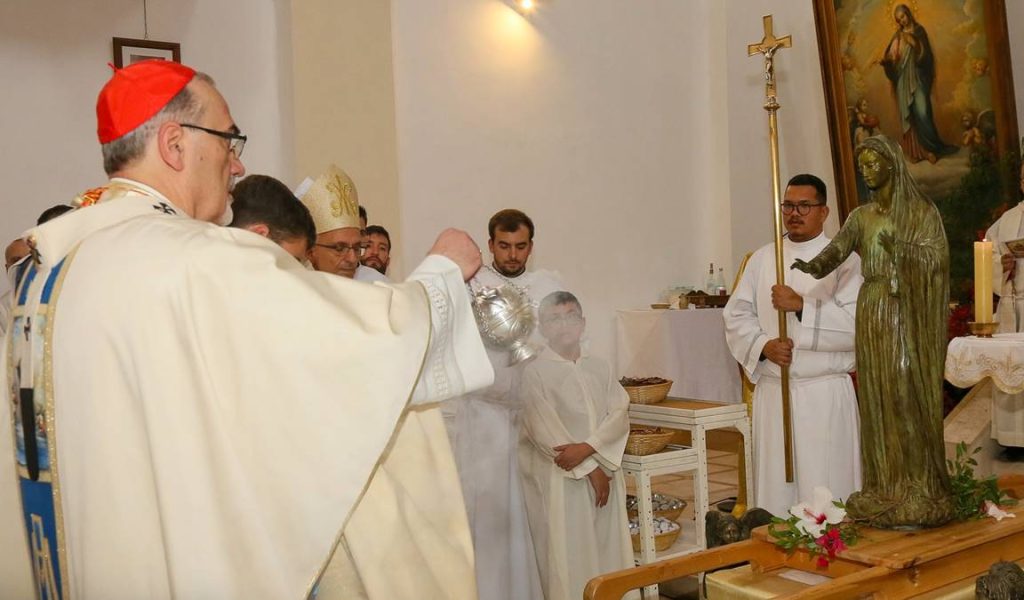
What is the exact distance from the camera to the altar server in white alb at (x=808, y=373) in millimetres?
5203

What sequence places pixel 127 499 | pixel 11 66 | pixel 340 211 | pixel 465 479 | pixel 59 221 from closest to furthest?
pixel 127 499
pixel 59 221
pixel 340 211
pixel 465 479
pixel 11 66

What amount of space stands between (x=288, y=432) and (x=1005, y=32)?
740cm

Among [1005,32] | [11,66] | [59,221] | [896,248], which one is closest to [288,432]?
[59,221]

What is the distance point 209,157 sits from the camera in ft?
7.18

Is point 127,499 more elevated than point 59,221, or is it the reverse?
point 59,221

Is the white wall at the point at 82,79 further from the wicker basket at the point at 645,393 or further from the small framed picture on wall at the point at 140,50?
the wicker basket at the point at 645,393

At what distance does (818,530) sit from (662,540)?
88.2 inches

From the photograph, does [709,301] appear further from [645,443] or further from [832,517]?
[832,517]

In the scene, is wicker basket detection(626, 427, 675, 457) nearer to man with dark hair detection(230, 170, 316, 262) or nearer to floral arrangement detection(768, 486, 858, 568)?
floral arrangement detection(768, 486, 858, 568)

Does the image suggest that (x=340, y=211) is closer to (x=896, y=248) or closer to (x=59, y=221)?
(x=59, y=221)

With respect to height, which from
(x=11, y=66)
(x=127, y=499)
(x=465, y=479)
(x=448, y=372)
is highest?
(x=11, y=66)

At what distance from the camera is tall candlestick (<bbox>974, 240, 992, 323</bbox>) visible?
139 inches

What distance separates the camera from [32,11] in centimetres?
647

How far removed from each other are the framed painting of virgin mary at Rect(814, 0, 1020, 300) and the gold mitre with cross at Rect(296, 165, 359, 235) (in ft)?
19.1
